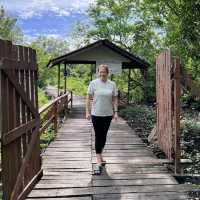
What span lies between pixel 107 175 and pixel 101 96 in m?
1.33

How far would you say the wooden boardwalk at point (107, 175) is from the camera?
6.45m

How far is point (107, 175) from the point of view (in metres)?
7.54

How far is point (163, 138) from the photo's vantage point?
8.96 meters

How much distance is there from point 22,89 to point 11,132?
2.58 ft

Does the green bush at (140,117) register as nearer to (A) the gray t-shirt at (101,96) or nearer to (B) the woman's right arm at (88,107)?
(B) the woman's right arm at (88,107)

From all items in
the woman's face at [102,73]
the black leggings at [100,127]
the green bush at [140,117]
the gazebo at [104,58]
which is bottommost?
the green bush at [140,117]

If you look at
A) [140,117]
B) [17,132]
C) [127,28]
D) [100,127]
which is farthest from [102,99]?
[127,28]

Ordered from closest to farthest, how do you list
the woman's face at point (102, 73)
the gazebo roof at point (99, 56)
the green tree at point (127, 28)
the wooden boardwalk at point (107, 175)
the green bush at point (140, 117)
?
the wooden boardwalk at point (107, 175) < the woman's face at point (102, 73) < the green bush at point (140, 117) < the gazebo roof at point (99, 56) < the green tree at point (127, 28)

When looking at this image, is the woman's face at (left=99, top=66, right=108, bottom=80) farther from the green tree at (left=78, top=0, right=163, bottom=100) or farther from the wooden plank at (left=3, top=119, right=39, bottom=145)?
the green tree at (left=78, top=0, right=163, bottom=100)

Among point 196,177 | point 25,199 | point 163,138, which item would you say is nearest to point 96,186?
point 25,199

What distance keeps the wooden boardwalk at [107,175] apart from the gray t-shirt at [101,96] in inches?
41.9

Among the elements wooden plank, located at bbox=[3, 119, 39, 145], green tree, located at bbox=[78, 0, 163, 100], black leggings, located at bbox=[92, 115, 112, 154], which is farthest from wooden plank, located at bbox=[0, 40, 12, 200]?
green tree, located at bbox=[78, 0, 163, 100]

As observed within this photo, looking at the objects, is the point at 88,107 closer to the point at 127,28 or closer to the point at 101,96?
the point at 101,96

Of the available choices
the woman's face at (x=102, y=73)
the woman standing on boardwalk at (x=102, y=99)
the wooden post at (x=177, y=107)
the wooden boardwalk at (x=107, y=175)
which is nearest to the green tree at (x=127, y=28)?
the wooden boardwalk at (x=107, y=175)
